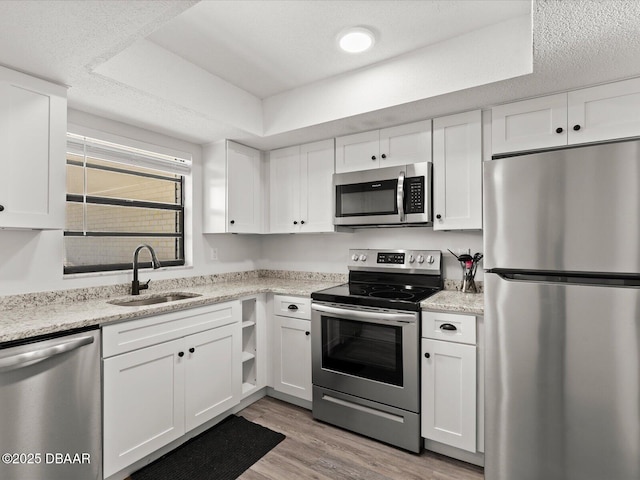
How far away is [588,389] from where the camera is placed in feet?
4.75

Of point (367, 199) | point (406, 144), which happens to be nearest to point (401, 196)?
point (367, 199)

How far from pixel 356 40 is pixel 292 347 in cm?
218

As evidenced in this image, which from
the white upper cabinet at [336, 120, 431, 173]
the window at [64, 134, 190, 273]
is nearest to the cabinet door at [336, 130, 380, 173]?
the white upper cabinet at [336, 120, 431, 173]

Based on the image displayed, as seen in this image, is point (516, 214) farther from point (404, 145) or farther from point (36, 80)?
point (36, 80)

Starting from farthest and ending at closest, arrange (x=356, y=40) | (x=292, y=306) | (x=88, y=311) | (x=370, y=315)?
(x=292, y=306) → (x=370, y=315) → (x=356, y=40) → (x=88, y=311)

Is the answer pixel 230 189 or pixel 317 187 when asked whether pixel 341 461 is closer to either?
pixel 317 187

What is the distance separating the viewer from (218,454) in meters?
2.14

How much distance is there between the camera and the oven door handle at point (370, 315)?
7.03ft

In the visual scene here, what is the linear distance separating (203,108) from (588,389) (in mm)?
2604

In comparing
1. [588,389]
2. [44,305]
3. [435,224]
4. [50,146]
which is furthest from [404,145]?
[44,305]

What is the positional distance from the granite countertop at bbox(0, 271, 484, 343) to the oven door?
23cm

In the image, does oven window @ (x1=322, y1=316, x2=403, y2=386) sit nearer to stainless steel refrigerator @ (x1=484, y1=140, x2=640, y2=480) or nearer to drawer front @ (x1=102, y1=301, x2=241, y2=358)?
stainless steel refrigerator @ (x1=484, y1=140, x2=640, y2=480)

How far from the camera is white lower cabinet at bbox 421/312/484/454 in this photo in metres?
2.00

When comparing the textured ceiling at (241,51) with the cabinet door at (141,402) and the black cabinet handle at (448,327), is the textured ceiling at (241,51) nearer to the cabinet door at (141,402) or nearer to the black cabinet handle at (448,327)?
the black cabinet handle at (448,327)
